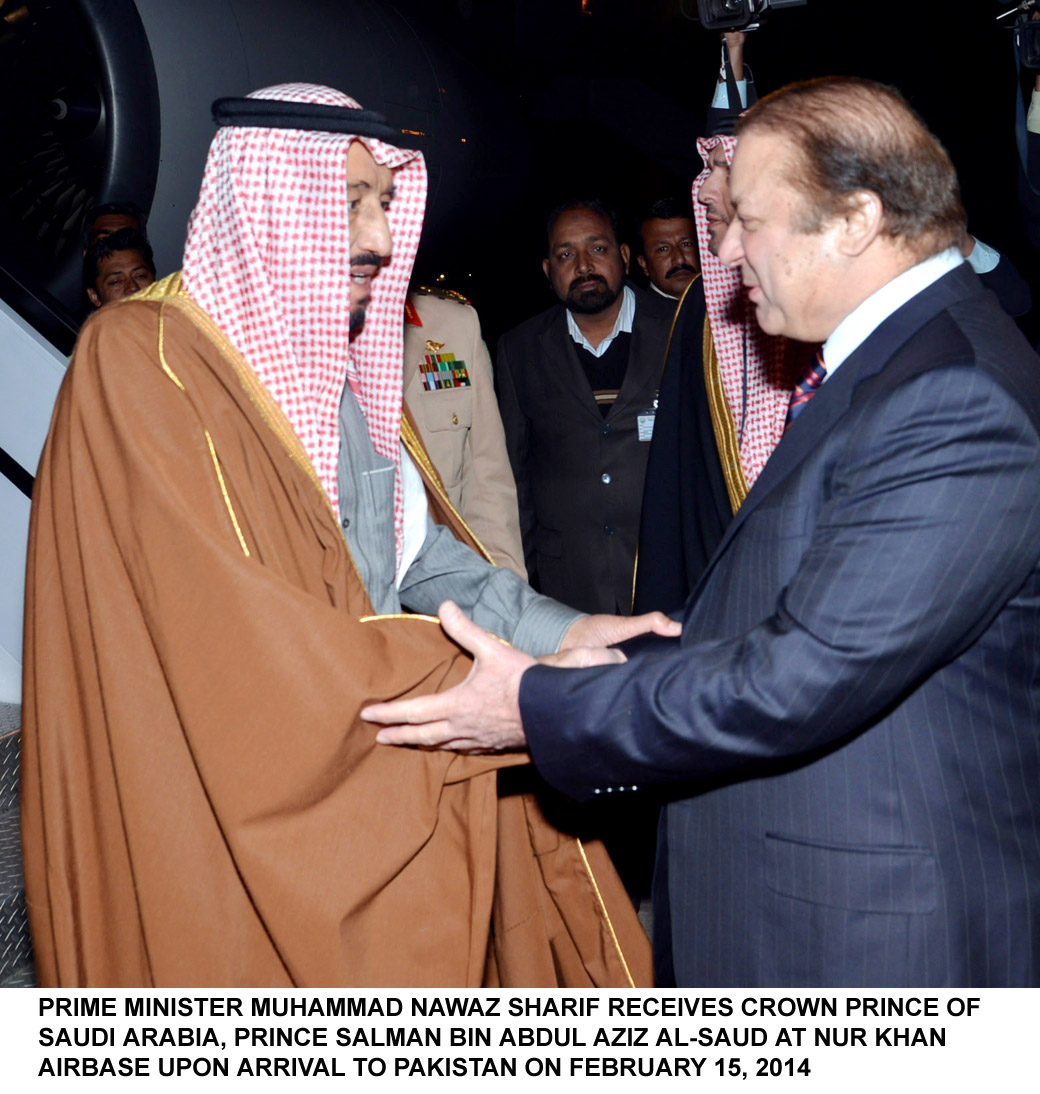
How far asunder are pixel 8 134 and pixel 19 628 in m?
3.18

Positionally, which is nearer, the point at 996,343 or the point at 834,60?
the point at 996,343

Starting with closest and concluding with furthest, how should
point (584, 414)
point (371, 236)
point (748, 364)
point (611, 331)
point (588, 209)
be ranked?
point (371, 236), point (748, 364), point (584, 414), point (611, 331), point (588, 209)

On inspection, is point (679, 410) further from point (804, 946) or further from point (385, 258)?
point (804, 946)

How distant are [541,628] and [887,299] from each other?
2.52 feet

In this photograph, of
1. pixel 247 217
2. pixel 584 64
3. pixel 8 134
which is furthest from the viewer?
pixel 584 64

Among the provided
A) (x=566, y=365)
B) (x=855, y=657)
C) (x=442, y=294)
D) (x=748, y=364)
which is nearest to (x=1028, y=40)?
(x=748, y=364)

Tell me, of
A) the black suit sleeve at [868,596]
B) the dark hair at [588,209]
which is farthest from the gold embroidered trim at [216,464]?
the dark hair at [588,209]

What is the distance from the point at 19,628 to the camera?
9.16ft

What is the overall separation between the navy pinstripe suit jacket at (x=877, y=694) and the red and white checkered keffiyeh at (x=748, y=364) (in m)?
1.11

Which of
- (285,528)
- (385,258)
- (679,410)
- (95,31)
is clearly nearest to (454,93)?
(95,31)

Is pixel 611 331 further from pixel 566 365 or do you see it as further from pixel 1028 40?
pixel 1028 40

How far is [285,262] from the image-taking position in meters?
1.54

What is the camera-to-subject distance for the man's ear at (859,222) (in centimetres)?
131

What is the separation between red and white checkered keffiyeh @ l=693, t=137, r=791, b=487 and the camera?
8.02 feet
